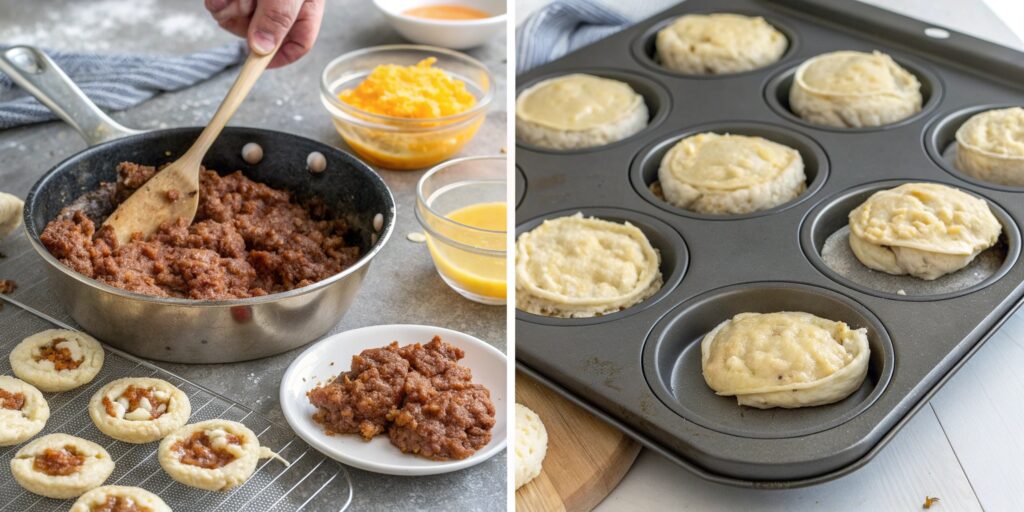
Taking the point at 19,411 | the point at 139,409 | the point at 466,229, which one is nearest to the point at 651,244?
the point at 466,229

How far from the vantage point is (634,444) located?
204 cm

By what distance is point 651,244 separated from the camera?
257cm

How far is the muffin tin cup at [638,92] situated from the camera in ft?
9.35

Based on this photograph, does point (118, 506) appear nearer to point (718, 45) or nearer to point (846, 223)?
point (846, 223)

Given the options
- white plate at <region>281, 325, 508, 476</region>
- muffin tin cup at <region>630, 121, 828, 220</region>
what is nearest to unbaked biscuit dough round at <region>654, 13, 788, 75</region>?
muffin tin cup at <region>630, 121, 828, 220</region>

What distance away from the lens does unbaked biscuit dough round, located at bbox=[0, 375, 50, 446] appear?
2.10 metres

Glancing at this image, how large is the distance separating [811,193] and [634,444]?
0.96 m

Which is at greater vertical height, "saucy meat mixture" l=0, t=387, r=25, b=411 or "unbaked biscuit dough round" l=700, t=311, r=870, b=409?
"unbaked biscuit dough round" l=700, t=311, r=870, b=409


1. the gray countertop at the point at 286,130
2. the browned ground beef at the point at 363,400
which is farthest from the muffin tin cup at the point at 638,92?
the browned ground beef at the point at 363,400

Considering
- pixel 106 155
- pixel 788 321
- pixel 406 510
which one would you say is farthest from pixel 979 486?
pixel 106 155

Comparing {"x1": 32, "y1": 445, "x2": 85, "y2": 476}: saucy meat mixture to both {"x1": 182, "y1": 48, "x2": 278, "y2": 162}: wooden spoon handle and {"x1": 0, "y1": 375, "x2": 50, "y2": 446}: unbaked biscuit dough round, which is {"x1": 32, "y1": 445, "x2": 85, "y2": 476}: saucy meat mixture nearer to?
{"x1": 0, "y1": 375, "x2": 50, "y2": 446}: unbaked biscuit dough round

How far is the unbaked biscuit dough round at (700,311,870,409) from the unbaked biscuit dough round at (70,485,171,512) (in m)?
1.14

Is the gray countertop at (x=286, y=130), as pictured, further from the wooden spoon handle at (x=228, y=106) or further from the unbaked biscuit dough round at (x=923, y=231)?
the unbaked biscuit dough round at (x=923, y=231)

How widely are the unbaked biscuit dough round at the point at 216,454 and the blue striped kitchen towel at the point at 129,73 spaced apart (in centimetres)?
182
